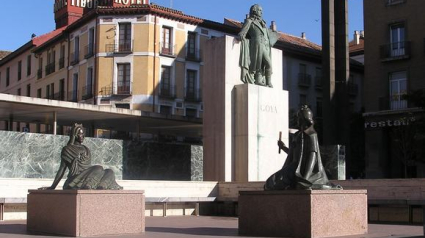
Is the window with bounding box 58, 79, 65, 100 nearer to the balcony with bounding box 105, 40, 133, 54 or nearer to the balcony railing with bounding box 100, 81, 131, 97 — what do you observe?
the balcony railing with bounding box 100, 81, 131, 97

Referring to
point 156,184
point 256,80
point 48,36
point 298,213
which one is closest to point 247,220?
point 298,213

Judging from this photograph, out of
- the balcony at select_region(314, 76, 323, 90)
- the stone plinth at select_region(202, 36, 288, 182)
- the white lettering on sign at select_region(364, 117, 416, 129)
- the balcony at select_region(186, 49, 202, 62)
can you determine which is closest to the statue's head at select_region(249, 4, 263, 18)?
the stone plinth at select_region(202, 36, 288, 182)

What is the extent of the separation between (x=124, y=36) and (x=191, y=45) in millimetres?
5454

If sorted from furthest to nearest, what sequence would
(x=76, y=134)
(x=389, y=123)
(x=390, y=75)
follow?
1. (x=390, y=75)
2. (x=389, y=123)
3. (x=76, y=134)

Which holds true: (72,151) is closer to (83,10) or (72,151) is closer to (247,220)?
(247,220)

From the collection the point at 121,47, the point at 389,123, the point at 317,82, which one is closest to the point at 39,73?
the point at 121,47

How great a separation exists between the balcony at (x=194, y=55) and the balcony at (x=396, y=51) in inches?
640

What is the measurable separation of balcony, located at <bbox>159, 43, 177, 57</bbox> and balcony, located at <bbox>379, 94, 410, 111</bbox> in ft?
55.9

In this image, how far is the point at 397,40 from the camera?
42250 mm

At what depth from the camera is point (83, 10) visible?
204 feet

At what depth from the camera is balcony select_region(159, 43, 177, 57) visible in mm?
51688

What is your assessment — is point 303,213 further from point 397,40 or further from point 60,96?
point 60,96

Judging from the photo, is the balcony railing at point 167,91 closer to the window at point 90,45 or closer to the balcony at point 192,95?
the balcony at point 192,95

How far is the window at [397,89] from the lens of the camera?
4178 centimetres
